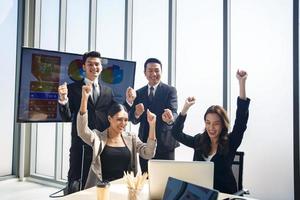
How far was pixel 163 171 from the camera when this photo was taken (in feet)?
6.00

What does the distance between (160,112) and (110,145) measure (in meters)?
0.67

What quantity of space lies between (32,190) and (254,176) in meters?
3.14

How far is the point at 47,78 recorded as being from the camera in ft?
10.3

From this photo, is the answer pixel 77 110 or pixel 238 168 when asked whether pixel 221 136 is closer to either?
pixel 238 168

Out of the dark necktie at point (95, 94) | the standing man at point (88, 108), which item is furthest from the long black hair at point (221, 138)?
the dark necktie at point (95, 94)

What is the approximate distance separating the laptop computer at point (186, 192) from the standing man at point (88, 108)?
1658 millimetres

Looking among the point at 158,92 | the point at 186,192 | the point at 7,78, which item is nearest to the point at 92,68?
the point at 158,92

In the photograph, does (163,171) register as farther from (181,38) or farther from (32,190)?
(32,190)

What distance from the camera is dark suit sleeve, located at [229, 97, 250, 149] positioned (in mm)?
2885

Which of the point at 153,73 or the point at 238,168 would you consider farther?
the point at 153,73

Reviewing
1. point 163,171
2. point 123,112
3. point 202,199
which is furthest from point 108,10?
point 202,199

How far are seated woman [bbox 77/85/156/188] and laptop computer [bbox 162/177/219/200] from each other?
147cm

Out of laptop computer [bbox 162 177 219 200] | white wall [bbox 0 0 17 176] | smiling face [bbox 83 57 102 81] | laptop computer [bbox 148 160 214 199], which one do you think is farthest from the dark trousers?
white wall [bbox 0 0 17 176]

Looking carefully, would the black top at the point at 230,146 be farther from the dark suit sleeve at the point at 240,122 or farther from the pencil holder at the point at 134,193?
the pencil holder at the point at 134,193
